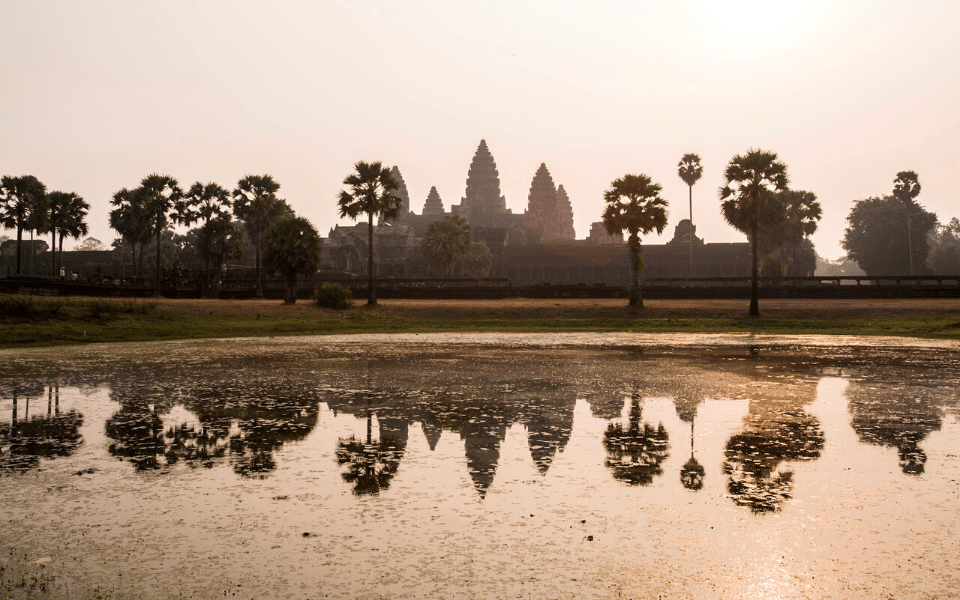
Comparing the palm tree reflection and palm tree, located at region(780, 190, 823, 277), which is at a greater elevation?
palm tree, located at region(780, 190, 823, 277)

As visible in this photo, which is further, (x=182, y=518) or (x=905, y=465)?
(x=905, y=465)

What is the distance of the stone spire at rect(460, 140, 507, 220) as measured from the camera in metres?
167

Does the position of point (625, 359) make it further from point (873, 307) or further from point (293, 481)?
point (873, 307)

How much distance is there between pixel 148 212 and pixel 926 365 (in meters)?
62.1

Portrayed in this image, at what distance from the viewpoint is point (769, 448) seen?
10.9 metres

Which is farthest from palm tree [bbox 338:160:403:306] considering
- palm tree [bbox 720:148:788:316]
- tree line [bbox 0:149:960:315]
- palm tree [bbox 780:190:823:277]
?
palm tree [bbox 780:190:823:277]

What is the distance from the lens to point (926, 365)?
71.8ft

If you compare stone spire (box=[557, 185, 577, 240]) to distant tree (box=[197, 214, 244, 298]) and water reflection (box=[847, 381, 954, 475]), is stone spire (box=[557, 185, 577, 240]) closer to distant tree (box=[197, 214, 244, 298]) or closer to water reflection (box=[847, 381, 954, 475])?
distant tree (box=[197, 214, 244, 298])

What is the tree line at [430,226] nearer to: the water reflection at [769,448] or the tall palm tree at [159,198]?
the tall palm tree at [159,198]

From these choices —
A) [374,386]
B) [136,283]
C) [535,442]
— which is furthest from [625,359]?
[136,283]

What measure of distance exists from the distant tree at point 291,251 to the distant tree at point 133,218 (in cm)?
1763

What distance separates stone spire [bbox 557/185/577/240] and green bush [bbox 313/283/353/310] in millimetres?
118703

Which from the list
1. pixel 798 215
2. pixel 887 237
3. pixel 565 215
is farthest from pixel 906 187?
pixel 565 215

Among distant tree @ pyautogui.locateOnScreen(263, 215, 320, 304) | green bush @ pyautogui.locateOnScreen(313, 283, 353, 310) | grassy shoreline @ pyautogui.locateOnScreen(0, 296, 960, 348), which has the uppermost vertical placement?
distant tree @ pyautogui.locateOnScreen(263, 215, 320, 304)
